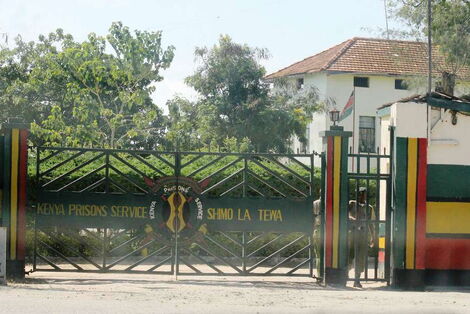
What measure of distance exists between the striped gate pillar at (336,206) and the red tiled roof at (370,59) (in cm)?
2706

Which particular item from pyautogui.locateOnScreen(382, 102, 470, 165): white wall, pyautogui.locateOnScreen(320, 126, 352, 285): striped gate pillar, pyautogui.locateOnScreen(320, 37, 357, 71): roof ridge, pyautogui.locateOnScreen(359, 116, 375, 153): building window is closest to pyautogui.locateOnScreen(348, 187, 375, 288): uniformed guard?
pyautogui.locateOnScreen(320, 126, 352, 285): striped gate pillar

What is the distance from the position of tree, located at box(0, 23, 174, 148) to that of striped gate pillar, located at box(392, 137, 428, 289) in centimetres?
1616

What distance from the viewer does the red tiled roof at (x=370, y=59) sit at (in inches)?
A: 1639

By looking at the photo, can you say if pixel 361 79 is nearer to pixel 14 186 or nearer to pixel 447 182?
pixel 447 182

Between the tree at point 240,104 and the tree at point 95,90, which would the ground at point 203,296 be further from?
the tree at point 240,104

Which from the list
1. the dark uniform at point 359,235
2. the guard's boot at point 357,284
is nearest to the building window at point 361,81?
the dark uniform at point 359,235

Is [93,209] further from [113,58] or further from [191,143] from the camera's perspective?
[113,58]

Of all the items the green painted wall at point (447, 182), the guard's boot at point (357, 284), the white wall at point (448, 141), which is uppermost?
the white wall at point (448, 141)

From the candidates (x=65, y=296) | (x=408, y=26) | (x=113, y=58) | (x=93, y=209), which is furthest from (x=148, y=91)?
(x=65, y=296)

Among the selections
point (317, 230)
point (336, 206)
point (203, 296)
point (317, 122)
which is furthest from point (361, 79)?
point (203, 296)

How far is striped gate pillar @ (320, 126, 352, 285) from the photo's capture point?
14672mm

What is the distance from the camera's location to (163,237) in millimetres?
15008

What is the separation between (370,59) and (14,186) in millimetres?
35962

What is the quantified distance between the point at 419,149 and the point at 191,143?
78.3ft
